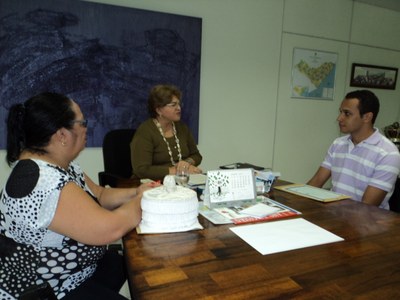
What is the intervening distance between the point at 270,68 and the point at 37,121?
9.96ft

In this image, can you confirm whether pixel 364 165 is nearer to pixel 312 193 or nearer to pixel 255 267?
pixel 312 193

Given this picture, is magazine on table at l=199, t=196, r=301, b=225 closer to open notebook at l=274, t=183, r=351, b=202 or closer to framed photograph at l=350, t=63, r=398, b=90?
open notebook at l=274, t=183, r=351, b=202

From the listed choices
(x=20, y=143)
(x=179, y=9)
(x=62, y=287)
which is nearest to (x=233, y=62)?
(x=179, y=9)

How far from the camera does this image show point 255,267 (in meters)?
0.89

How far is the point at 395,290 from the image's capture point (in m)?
0.79

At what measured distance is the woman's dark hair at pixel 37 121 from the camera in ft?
3.48

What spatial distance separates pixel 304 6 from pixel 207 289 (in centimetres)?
377

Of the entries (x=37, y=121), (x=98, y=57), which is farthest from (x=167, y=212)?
(x=98, y=57)

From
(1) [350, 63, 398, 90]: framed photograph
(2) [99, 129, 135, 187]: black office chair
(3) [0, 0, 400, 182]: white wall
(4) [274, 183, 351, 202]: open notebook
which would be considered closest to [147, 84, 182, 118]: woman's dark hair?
(2) [99, 129, 135, 187]: black office chair

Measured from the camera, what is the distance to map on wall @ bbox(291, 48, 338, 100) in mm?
3725

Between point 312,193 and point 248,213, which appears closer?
point 248,213

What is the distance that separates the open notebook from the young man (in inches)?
10.0

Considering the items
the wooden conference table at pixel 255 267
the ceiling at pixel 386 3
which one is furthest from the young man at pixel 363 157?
the ceiling at pixel 386 3

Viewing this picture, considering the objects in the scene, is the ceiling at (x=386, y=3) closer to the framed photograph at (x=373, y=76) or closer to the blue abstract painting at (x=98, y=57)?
the framed photograph at (x=373, y=76)
